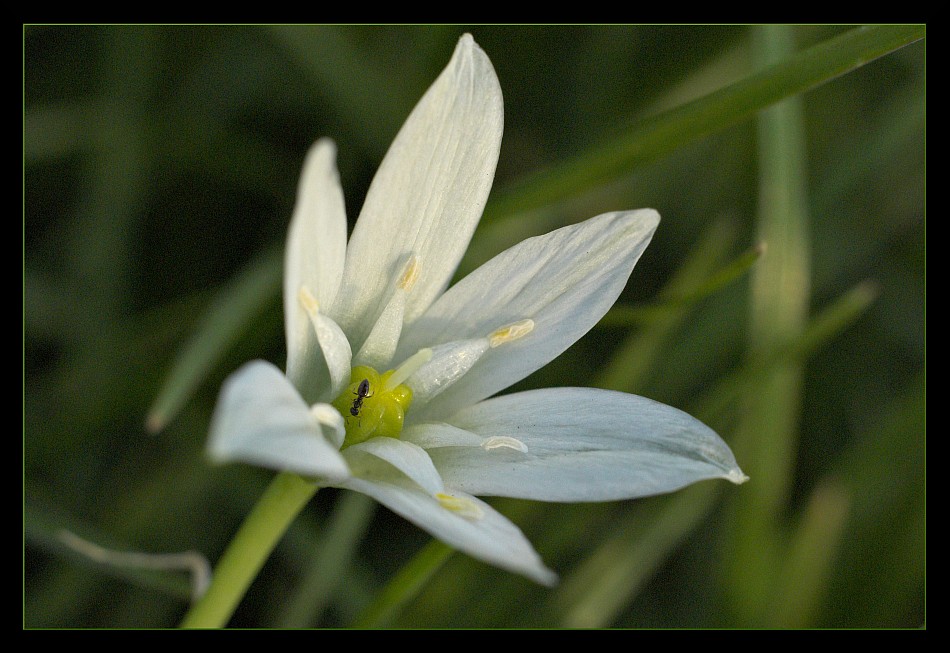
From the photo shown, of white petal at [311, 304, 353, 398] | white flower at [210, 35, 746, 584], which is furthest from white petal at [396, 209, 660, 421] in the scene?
white petal at [311, 304, 353, 398]

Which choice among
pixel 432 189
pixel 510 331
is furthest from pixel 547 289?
pixel 432 189

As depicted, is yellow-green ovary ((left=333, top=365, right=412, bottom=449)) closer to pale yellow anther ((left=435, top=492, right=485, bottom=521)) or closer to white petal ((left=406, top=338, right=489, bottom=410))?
white petal ((left=406, top=338, right=489, bottom=410))

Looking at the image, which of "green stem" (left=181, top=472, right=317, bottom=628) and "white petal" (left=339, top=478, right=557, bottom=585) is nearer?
"white petal" (left=339, top=478, right=557, bottom=585)

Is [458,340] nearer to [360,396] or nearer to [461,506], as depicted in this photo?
[360,396]

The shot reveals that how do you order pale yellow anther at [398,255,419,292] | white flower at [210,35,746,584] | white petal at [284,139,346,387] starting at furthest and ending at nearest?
pale yellow anther at [398,255,419,292] → white flower at [210,35,746,584] → white petal at [284,139,346,387]

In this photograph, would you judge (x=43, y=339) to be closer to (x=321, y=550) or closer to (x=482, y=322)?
(x=321, y=550)

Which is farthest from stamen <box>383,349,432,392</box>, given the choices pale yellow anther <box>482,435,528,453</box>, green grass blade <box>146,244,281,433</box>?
green grass blade <box>146,244,281,433</box>

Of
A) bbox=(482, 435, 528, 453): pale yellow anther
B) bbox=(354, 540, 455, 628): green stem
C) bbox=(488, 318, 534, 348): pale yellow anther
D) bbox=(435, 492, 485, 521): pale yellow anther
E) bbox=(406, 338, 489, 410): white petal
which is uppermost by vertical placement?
bbox=(488, 318, 534, 348): pale yellow anther

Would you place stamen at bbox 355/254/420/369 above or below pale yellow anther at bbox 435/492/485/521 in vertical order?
above

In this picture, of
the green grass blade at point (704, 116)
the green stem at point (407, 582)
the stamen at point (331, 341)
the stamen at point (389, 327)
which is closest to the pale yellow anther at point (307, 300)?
the stamen at point (331, 341)

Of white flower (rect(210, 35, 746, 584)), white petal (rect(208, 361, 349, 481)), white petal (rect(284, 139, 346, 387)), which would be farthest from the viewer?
white flower (rect(210, 35, 746, 584))
